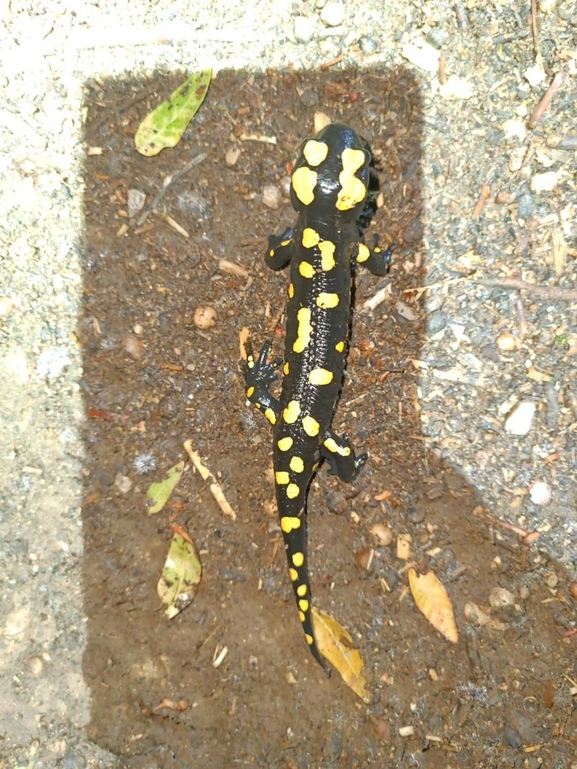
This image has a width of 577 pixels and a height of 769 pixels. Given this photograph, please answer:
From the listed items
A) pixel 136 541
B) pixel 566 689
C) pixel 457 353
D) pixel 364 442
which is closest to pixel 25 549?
pixel 136 541

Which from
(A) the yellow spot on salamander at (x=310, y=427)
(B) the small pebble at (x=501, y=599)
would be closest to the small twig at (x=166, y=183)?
(A) the yellow spot on salamander at (x=310, y=427)

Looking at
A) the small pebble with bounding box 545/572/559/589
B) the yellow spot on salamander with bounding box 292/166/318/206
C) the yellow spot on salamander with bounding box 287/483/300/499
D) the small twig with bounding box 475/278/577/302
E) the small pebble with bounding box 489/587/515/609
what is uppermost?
the yellow spot on salamander with bounding box 292/166/318/206

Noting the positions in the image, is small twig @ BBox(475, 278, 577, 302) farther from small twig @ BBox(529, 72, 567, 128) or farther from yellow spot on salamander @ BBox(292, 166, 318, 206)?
yellow spot on salamander @ BBox(292, 166, 318, 206)

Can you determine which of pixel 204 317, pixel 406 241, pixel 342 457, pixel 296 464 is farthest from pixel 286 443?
pixel 406 241

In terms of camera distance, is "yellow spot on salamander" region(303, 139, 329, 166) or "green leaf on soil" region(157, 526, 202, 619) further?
"green leaf on soil" region(157, 526, 202, 619)

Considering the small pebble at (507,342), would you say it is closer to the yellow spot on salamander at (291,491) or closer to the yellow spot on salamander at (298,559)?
the yellow spot on salamander at (291,491)

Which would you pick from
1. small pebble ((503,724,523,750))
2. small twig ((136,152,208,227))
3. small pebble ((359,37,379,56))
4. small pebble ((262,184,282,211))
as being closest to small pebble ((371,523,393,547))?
small pebble ((503,724,523,750))
